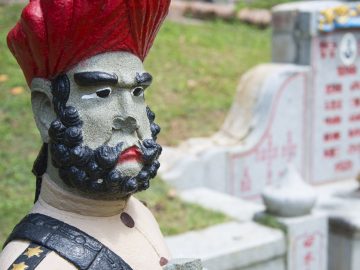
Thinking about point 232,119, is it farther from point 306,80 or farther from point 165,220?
point 165,220

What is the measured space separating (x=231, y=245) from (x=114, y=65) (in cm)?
237

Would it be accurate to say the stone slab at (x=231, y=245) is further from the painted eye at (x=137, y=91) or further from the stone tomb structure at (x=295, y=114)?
the painted eye at (x=137, y=91)

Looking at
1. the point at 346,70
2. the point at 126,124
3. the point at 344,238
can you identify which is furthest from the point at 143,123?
the point at 346,70

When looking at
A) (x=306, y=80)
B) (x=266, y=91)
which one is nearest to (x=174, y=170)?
(x=266, y=91)

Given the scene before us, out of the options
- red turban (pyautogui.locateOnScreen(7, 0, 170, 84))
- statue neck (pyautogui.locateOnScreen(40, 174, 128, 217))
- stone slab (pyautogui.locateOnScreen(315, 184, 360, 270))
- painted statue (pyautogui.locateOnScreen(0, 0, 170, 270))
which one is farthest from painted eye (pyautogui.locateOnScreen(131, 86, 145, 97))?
stone slab (pyautogui.locateOnScreen(315, 184, 360, 270))

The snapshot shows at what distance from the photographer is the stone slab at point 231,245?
4012 millimetres

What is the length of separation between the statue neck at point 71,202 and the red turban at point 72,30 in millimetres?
347

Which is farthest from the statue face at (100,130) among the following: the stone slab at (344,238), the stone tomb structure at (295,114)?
the stone tomb structure at (295,114)

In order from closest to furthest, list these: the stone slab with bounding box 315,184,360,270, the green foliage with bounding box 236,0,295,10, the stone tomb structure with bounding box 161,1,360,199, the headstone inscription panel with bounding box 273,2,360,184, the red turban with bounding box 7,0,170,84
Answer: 1. the red turban with bounding box 7,0,170,84
2. the stone slab with bounding box 315,184,360,270
3. the stone tomb structure with bounding box 161,1,360,199
4. the headstone inscription panel with bounding box 273,2,360,184
5. the green foliage with bounding box 236,0,295,10

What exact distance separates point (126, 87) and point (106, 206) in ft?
1.25

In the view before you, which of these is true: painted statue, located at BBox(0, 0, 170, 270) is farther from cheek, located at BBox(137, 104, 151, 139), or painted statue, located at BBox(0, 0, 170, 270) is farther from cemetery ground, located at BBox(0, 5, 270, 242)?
cemetery ground, located at BBox(0, 5, 270, 242)

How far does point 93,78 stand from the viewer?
1.96 metres

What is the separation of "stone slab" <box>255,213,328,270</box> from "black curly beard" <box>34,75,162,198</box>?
8.65 ft

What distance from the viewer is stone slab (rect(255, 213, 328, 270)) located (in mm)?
4465
